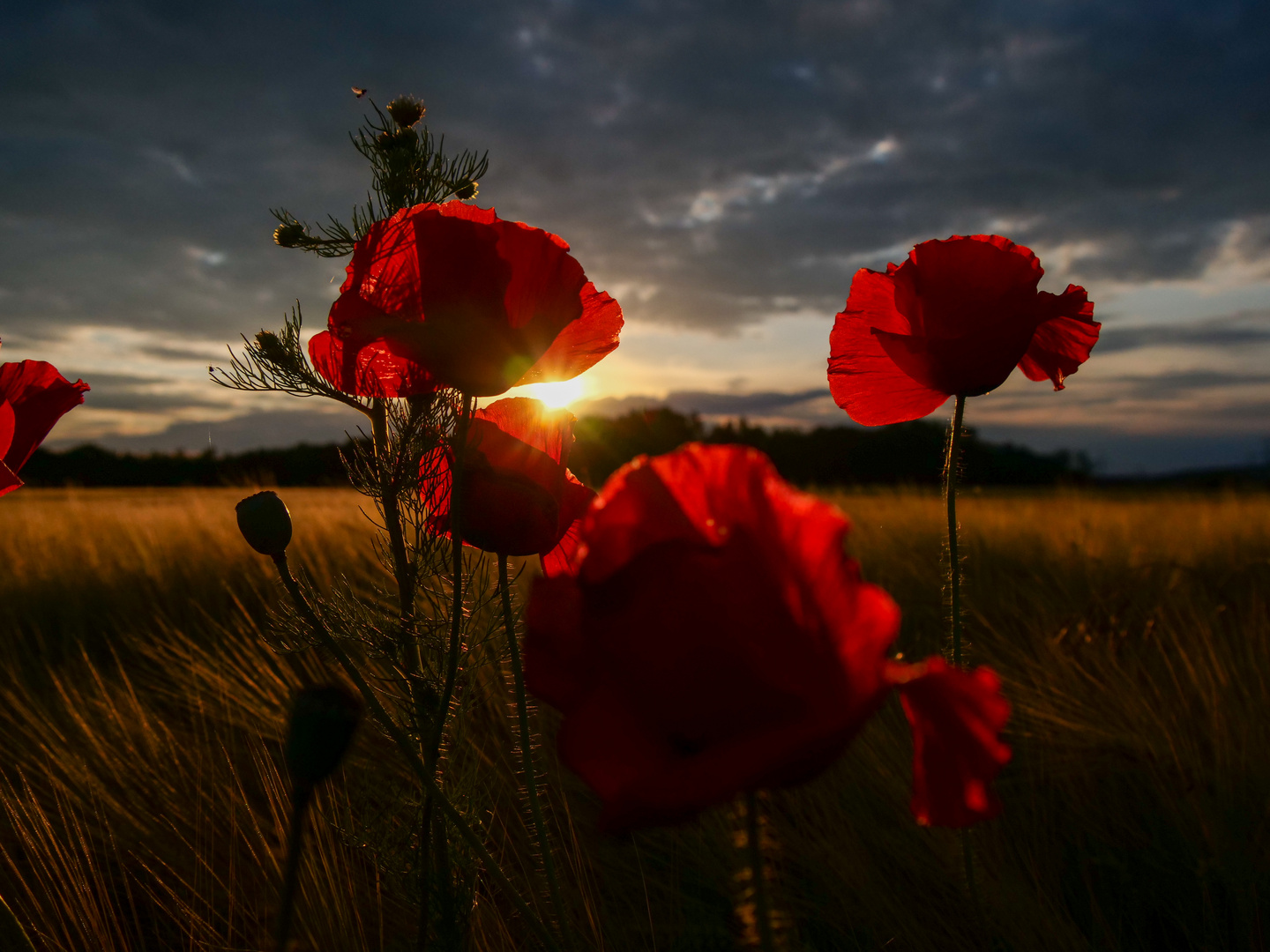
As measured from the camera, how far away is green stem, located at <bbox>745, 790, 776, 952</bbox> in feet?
0.97

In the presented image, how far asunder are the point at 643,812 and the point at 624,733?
0.12ft

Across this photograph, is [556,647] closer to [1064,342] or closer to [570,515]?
[570,515]

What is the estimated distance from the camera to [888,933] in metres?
0.85

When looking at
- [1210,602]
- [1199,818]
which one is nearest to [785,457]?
[1210,602]

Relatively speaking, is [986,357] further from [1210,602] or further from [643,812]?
[1210,602]

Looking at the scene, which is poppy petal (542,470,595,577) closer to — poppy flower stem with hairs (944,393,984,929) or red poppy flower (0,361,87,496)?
poppy flower stem with hairs (944,393,984,929)

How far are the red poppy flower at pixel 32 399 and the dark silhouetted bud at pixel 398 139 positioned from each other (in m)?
0.34

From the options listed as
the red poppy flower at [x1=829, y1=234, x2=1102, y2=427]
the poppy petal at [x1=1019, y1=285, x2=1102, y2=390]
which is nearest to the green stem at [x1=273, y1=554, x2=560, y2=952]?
the red poppy flower at [x1=829, y1=234, x2=1102, y2=427]

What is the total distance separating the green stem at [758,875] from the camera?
0.30 metres

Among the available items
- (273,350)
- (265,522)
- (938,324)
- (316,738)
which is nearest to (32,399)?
(273,350)

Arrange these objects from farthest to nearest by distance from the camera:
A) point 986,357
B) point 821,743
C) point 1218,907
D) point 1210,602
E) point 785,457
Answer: point 785,457 → point 1210,602 → point 1218,907 → point 986,357 → point 821,743

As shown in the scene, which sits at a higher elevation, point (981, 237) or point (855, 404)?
point (981, 237)

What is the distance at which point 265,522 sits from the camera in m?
0.51

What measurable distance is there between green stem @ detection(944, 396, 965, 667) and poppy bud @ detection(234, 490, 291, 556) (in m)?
0.50
